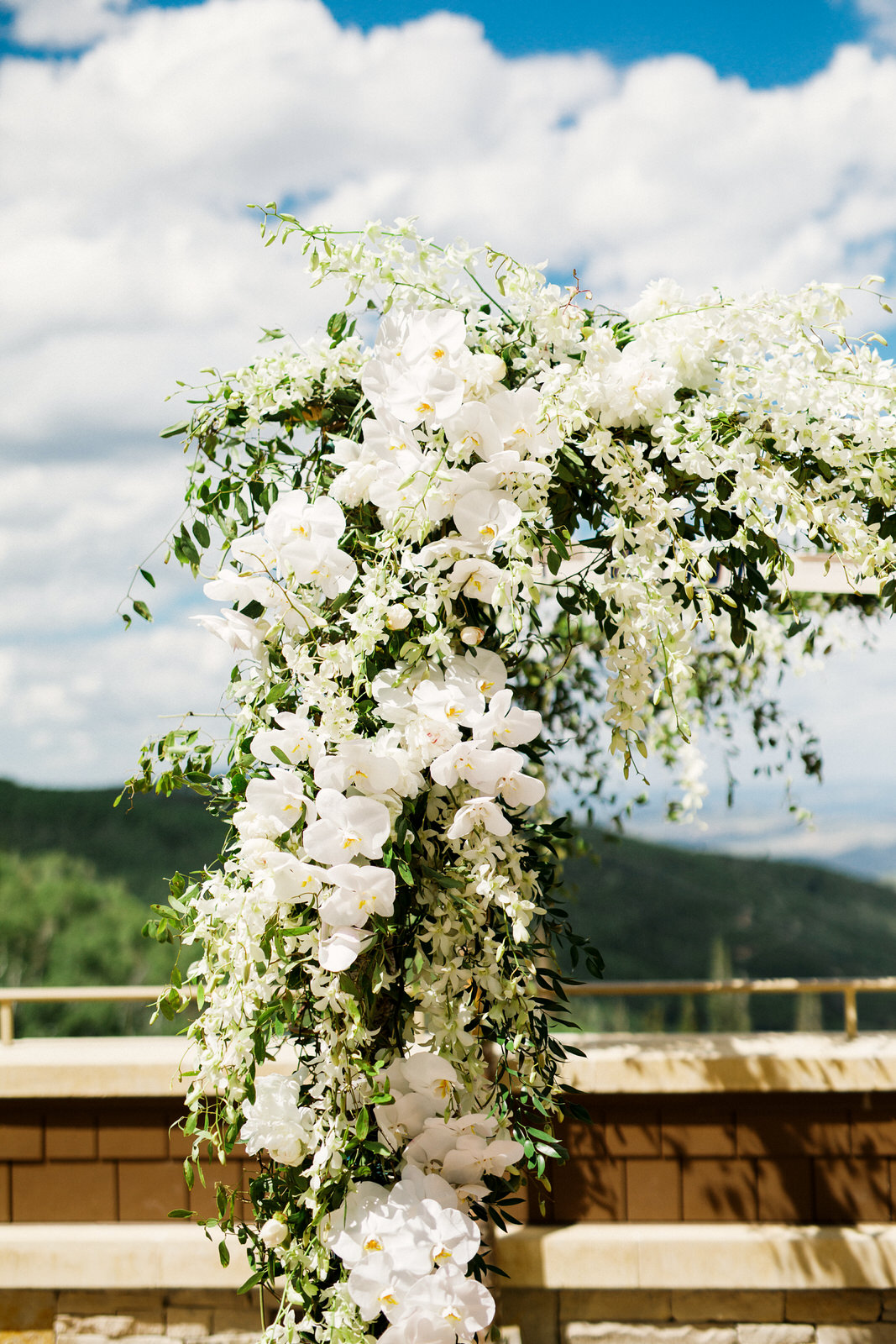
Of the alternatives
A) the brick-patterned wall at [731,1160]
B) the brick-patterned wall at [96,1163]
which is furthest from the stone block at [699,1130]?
the brick-patterned wall at [96,1163]

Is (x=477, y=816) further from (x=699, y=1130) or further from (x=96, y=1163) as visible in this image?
(x=96, y=1163)

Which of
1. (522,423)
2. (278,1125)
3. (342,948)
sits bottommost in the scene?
(278,1125)

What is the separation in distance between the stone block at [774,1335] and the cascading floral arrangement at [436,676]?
78.5 inches

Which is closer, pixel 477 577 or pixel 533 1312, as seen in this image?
pixel 477 577

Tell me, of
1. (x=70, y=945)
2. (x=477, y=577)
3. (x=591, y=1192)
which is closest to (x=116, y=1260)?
(x=591, y=1192)

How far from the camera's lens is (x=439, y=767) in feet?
4.66

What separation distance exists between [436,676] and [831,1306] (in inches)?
112

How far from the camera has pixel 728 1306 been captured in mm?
3096

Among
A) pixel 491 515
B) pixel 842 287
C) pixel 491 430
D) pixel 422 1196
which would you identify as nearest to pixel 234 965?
pixel 422 1196

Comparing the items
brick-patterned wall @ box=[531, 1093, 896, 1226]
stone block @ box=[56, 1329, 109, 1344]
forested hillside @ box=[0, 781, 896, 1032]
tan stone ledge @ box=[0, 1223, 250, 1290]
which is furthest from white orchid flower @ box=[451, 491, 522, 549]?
forested hillside @ box=[0, 781, 896, 1032]

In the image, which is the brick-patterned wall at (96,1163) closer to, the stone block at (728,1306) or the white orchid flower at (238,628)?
the stone block at (728,1306)

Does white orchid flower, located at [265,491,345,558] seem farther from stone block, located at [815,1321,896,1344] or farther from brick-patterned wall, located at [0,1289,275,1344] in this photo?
stone block, located at [815,1321,896,1344]

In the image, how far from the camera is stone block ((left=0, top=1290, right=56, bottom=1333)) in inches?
126

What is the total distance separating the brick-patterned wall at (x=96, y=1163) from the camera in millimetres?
3230
